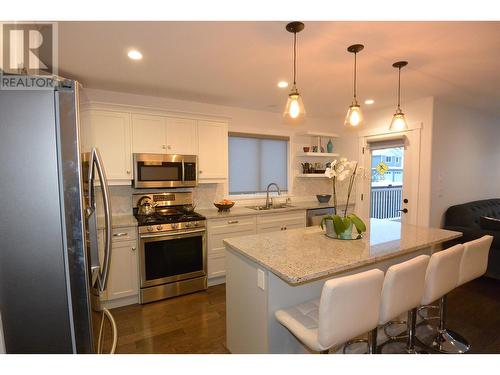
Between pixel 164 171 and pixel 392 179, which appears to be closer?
pixel 164 171

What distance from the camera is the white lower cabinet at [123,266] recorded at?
279 centimetres

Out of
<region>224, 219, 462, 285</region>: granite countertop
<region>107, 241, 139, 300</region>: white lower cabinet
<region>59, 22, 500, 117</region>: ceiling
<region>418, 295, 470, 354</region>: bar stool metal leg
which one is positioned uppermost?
<region>59, 22, 500, 117</region>: ceiling

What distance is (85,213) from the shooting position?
1222mm

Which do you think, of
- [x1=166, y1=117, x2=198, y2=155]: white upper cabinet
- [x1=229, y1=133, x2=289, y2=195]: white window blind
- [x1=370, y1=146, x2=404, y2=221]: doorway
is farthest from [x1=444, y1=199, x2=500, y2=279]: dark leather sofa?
[x1=166, y1=117, x2=198, y2=155]: white upper cabinet

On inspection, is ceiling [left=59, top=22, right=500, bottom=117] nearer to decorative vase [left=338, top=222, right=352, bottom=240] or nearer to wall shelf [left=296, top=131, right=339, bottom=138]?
wall shelf [left=296, top=131, right=339, bottom=138]

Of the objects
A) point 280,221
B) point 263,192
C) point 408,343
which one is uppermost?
point 263,192

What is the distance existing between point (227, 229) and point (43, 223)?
7.67ft

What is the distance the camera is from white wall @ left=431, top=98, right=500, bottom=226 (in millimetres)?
3812

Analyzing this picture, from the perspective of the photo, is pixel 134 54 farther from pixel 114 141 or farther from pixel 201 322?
pixel 201 322

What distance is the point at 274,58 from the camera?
2.34 meters

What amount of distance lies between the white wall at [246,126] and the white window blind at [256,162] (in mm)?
130

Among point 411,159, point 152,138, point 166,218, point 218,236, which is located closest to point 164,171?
point 152,138

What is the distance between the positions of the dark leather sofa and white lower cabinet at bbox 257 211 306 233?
2226mm
